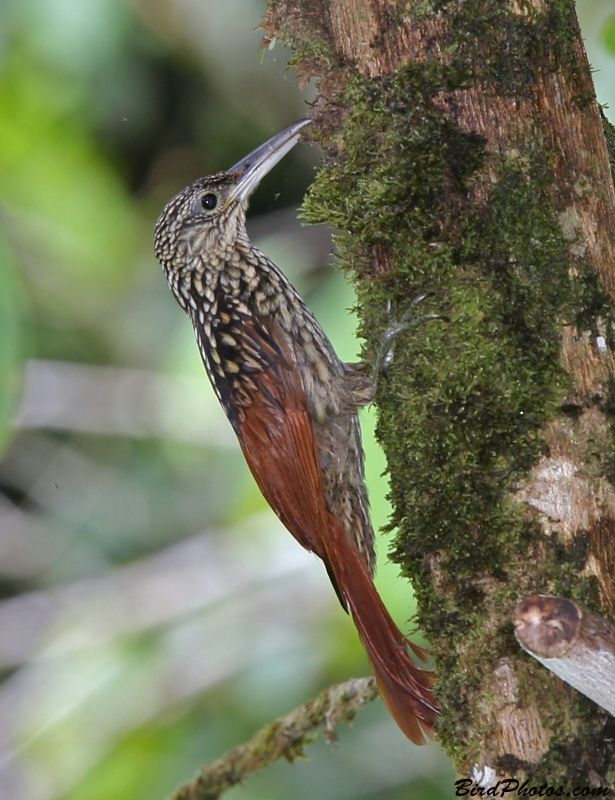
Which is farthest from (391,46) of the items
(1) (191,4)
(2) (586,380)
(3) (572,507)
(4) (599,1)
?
(1) (191,4)

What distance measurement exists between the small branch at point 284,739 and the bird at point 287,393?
0.59 feet

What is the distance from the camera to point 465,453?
1.67 meters

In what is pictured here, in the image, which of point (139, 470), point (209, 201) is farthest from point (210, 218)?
point (139, 470)

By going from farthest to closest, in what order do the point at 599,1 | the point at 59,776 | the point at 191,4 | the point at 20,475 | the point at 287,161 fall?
the point at 20,475
the point at 287,161
the point at 191,4
the point at 59,776
the point at 599,1

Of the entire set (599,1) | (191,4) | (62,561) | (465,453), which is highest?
(191,4)

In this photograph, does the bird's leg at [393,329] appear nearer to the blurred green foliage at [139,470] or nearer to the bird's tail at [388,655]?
the bird's tail at [388,655]

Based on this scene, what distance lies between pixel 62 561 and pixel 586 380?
3.65 metres

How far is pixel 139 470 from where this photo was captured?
16.0 ft

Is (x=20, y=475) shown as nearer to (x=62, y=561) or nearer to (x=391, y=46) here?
(x=62, y=561)

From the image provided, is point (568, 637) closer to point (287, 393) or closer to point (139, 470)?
point (287, 393)

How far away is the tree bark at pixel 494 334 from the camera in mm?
1552

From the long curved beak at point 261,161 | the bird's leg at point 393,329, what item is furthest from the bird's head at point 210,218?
the bird's leg at point 393,329

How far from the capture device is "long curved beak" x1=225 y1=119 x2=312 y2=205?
2580 millimetres

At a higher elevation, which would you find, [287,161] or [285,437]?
[287,161]
